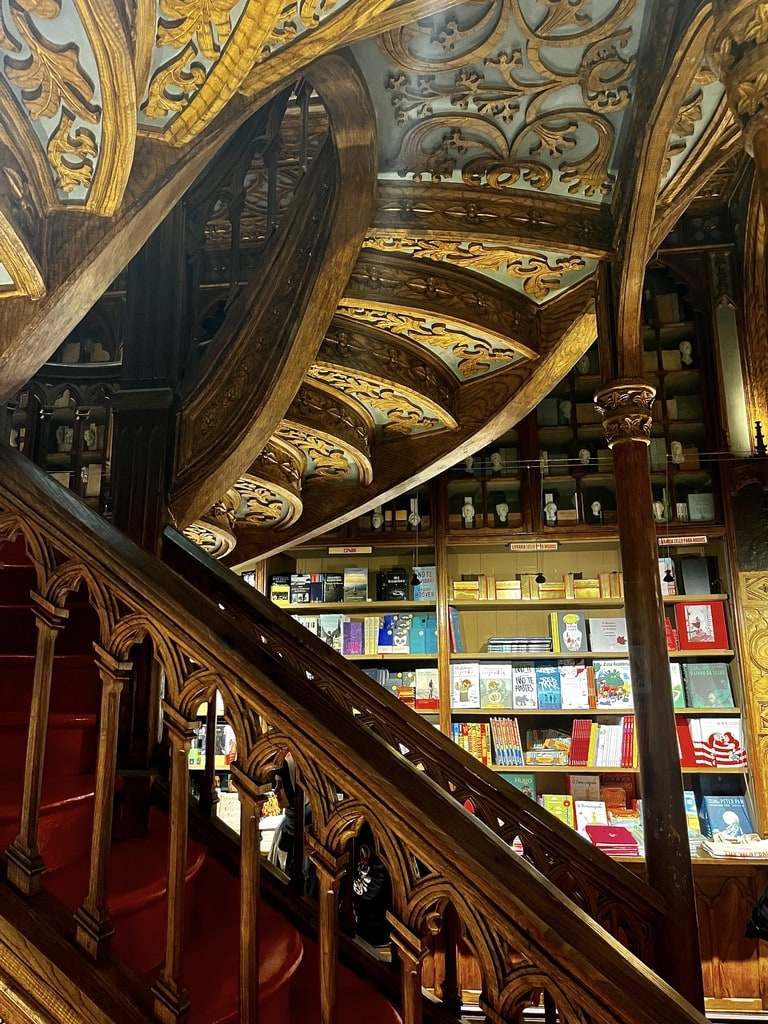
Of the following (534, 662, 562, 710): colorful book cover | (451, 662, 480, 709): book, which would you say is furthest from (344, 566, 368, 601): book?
(534, 662, 562, 710): colorful book cover

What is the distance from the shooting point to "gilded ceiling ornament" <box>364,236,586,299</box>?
8.04 feet

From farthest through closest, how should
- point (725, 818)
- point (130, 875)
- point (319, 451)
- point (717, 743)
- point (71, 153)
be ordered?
point (717, 743) < point (725, 818) < point (319, 451) < point (130, 875) < point (71, 153)

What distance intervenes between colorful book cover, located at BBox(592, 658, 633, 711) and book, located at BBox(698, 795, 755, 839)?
0.68 meters

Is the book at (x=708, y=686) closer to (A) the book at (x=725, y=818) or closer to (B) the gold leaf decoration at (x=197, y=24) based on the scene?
(A) the book at (x=725, y=818)

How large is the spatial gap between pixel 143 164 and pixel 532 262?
1642mm

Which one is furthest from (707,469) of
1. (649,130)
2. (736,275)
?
(649,130)

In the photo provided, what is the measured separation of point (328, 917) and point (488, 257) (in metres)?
2.15

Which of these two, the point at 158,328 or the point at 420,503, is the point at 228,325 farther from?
the point at 420,503

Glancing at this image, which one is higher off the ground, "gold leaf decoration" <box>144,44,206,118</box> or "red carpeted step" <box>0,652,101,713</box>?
Answer: "gold leaf decoration" <box>144,44,206,118</box>

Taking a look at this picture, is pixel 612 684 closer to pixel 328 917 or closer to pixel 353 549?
pixel 353 549

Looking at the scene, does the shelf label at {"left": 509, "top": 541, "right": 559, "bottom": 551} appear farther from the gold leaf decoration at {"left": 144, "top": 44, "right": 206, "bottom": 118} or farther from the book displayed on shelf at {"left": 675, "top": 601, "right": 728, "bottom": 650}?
the gold leaf decoration at {"left": 144, "top": 44, "right": 206, "bottom": 118}

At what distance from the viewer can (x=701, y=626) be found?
14.1 feet

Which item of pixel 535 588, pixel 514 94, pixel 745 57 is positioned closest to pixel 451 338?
pixel 514 94

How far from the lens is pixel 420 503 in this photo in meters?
4.88
